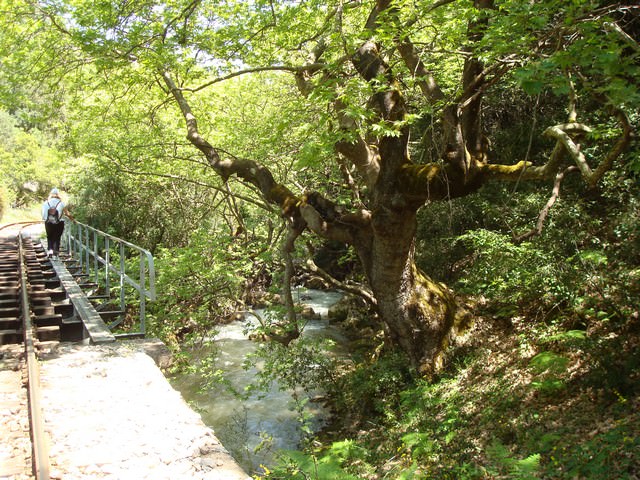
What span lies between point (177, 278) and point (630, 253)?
9690 mm

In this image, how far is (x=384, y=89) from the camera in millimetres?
7473

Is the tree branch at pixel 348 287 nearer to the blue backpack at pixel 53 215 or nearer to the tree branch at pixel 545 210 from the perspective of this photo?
the tree branch at pixel 545 210

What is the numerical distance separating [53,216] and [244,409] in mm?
6732

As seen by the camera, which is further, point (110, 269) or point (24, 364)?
point (110, 269)

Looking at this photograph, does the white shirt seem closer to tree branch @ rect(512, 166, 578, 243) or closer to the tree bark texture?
the tree bark texture

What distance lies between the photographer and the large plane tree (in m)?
7.12

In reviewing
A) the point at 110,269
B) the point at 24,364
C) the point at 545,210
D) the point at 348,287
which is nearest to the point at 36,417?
the point at 24,364

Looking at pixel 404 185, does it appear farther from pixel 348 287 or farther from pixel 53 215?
pixel 53 215

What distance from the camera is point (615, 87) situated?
12.5ft

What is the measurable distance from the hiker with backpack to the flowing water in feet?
15.8

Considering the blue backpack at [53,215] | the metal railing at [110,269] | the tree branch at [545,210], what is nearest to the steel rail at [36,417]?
the metal railing at [110,269]

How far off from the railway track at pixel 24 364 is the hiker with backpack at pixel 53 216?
1097 millimetres

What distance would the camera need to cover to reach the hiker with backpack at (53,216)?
12000 mm

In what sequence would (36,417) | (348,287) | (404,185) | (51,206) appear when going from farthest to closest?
(51,206)
(348,287)
(404,185)
(36,417)
